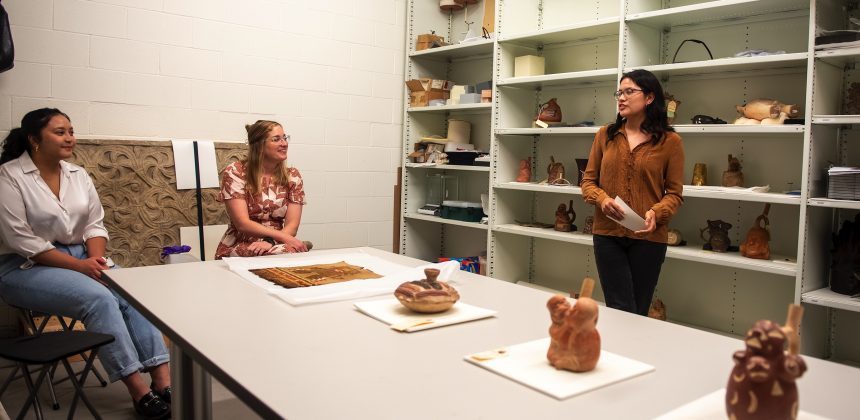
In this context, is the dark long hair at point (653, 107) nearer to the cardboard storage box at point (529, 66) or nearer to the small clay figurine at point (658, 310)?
the small clay figurine at point (658, 310)

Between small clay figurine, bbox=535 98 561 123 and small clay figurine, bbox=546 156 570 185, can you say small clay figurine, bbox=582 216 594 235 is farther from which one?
small clay figurine, bbox=535 98 561 123

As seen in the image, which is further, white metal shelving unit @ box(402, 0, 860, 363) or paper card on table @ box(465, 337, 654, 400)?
white metal shelving unit @ box(402, 0, 860, 363)

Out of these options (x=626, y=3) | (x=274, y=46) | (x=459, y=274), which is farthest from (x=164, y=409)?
(x=626, y=3)

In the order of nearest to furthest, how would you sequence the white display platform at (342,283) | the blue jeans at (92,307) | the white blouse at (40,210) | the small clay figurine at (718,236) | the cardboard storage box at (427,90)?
the white display platform at (342,283) → the blue jeans at (92,307) → the white blouse at (40,210) → the small clay figurine at (718,236) → the cardboard storage box at (427,90)

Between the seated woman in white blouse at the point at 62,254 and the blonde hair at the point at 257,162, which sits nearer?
the seated woman in white blouse at the point at 62,254

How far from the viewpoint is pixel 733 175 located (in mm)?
3189

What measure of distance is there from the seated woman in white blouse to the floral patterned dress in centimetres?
54

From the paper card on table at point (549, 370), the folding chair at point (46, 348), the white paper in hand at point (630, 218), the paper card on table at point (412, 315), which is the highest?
the white paper in hand at point (630, 218)

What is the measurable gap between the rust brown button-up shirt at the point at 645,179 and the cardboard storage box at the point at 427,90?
2.23 m

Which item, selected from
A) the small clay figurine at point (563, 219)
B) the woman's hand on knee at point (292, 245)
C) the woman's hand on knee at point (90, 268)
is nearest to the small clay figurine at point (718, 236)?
the small clay figurine at point (563, 219)

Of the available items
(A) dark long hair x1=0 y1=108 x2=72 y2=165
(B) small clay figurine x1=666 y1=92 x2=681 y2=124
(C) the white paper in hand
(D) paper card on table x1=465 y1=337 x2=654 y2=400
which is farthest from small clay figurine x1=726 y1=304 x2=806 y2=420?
(A) dark long hair x1=0 y1=108 x2=72 y2=165

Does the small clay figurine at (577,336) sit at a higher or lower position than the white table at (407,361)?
higher

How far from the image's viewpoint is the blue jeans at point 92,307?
2414 mm

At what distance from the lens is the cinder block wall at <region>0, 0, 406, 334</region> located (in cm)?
354
